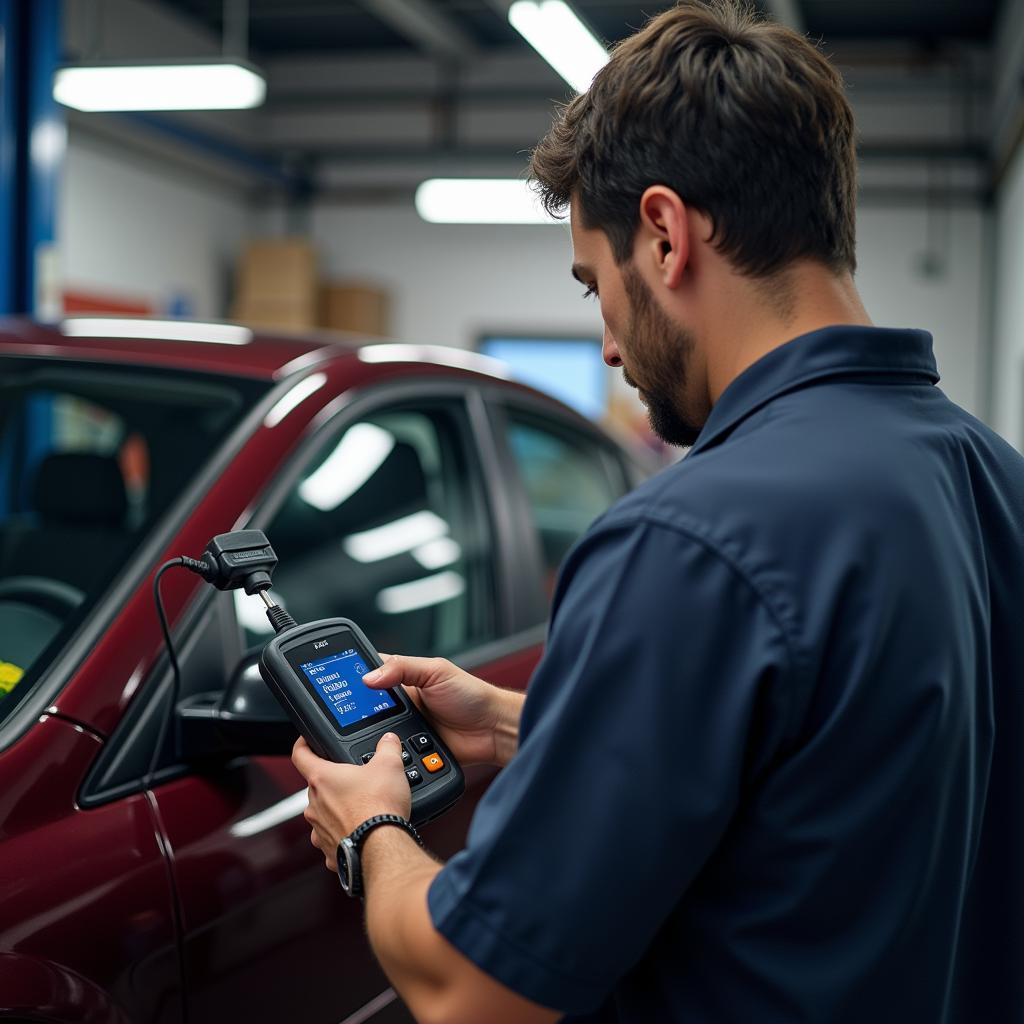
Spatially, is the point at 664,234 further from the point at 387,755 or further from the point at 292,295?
the point at 292,295

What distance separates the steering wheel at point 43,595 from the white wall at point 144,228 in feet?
22.0

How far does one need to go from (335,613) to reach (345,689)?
0.96 metres

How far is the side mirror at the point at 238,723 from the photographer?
1246 millimetres

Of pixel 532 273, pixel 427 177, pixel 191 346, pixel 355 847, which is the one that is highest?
pixel 427 177

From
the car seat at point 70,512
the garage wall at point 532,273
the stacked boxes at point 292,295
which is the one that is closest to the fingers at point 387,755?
the car seat at point 70,512

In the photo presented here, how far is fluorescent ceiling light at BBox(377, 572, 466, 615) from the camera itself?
2.11 metres

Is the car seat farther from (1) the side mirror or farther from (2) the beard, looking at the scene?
(2) the beard

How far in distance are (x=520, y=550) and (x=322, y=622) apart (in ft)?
3.27

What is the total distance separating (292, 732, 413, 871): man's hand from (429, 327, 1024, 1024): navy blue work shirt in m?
0.18

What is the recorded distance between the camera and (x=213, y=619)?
139 cm

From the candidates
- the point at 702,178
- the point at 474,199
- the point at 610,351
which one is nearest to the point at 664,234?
the point at 702,178

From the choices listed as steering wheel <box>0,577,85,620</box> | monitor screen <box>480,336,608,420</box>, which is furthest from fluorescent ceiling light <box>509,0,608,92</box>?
monitor screen <box>480,336,608,420</box>

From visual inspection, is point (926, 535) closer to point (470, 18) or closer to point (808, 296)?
point (808, 296)

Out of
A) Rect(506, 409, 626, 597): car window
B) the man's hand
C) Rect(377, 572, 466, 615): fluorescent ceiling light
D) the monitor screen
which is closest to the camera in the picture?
the man's hand
